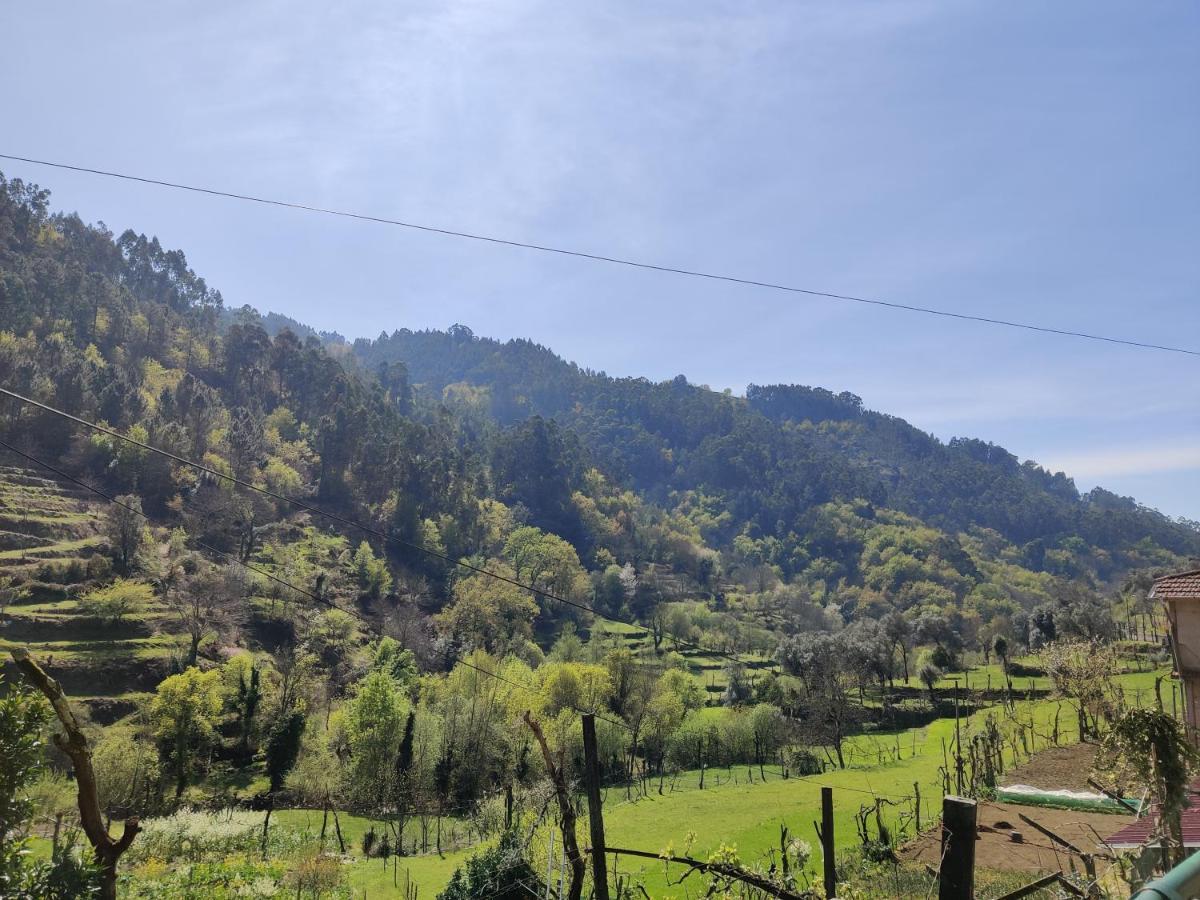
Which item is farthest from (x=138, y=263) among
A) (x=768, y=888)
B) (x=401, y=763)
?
(x=768, y=888)

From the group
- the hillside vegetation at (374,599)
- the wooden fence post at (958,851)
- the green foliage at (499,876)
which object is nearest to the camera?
the wooden fence post at (958,851)

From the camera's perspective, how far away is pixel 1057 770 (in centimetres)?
2727

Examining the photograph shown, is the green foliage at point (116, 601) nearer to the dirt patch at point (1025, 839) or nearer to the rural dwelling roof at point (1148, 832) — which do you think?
the dirt patch at point (1025, 839)

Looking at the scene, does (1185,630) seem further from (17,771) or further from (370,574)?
(370,574)

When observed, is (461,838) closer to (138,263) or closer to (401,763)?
(401,763)

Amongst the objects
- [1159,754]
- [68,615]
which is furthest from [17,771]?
[68,615]

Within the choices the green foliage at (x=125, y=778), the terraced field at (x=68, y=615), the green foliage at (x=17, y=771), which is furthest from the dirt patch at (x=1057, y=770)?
the terraced field at (x=68, y=615)

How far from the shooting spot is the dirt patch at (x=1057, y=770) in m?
24.9

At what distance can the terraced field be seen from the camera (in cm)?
4881

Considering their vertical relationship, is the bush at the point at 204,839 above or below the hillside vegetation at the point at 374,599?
below

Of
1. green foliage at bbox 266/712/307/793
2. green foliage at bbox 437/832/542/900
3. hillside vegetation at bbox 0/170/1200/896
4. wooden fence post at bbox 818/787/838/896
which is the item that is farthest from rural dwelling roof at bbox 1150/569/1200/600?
green foliage at bbox 266/712/307/793

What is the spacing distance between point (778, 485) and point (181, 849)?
549 feet

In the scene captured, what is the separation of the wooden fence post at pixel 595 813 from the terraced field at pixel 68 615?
53204mm

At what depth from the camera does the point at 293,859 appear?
29234 millimetres
